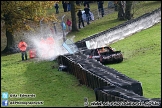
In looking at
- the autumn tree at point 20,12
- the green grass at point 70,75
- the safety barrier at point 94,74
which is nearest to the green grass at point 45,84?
the green grass at point 70,75

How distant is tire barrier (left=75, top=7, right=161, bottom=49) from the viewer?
39.5 meters

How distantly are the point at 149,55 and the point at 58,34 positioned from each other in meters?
19.8

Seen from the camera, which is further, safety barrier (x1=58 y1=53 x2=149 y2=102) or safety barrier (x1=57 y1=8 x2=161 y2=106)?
safety barrier (x1=58 y1=53 x2=149 y2=102)

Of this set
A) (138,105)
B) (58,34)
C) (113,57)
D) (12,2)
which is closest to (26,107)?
(138,105)

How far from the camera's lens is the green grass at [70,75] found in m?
24.0

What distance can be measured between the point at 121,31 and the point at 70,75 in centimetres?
1354

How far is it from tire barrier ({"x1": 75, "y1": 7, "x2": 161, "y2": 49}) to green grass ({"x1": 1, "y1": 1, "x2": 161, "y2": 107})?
2.31 feet

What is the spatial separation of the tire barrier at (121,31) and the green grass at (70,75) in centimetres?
70

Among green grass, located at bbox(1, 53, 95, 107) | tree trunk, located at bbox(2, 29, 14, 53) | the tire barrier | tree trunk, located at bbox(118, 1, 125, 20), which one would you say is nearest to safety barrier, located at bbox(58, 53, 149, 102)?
green grass, located at bbox(1, 53, 95, 107)

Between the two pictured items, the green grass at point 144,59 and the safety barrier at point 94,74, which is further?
the green grass at point 144,59

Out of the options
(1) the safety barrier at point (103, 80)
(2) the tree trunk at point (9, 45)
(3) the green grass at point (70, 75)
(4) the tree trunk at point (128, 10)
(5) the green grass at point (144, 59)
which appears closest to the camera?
(1) the safety barrier at point (103, 80)

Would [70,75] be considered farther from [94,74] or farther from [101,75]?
[101,75]

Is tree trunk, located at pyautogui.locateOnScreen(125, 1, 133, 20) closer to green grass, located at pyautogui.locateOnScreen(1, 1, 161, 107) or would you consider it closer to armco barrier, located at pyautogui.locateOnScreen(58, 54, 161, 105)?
green grass, located at pyautogui.locateOnScreen(1, 1, 161, 107)

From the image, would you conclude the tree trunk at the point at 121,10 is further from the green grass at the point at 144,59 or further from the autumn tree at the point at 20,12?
the autumn tree at the point at 20,12
